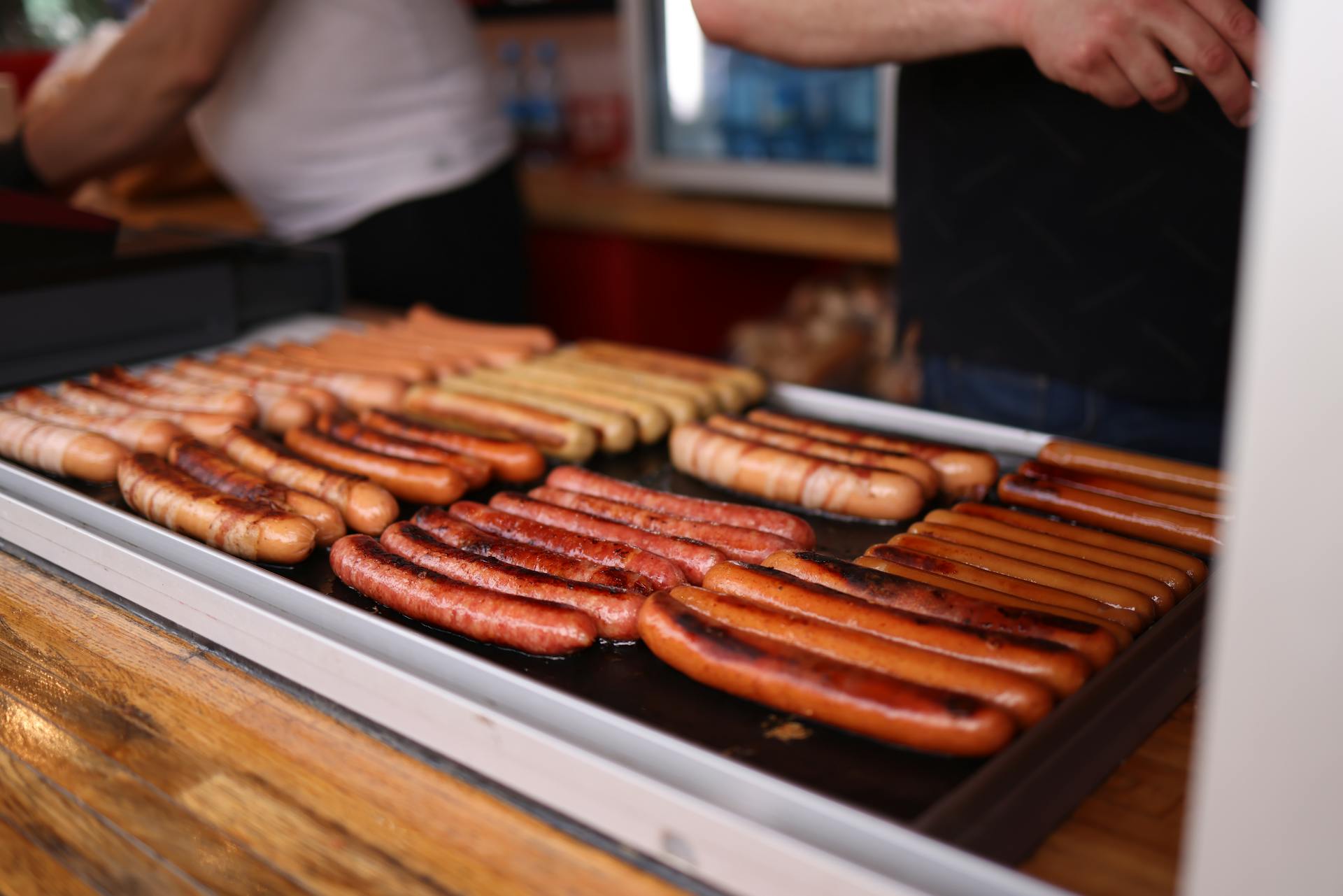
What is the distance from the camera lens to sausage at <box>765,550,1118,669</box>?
152cm

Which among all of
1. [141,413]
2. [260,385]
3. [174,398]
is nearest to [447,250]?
[260,385]

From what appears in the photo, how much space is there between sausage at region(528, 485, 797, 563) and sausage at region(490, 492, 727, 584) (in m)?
0.03

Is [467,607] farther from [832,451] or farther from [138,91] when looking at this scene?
[138,91]

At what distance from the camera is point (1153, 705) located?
154cm

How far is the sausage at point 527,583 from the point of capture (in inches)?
67.1

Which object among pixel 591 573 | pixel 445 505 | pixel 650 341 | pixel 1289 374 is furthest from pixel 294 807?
pixel 650 341

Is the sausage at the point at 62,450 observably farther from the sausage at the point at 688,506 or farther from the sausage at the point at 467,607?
the sausage at the point at 688,506

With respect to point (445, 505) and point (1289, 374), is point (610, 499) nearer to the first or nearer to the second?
point (445, 505)

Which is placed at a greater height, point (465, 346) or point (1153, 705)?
point (465, 346)

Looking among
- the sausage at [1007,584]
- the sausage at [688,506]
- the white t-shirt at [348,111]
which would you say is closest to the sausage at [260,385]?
the sausage at [688,506]

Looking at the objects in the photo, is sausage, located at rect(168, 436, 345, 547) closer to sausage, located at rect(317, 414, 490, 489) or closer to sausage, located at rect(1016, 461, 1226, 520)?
sausage, located at rect(317, 414, 490, 489)

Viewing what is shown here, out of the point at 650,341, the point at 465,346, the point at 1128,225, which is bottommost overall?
the point at 650,341

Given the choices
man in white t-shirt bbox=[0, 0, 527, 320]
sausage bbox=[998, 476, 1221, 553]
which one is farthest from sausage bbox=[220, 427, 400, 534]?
man in white t-shirt bbox=[0, 0, 527, 320]

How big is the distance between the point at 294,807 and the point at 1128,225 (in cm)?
229
